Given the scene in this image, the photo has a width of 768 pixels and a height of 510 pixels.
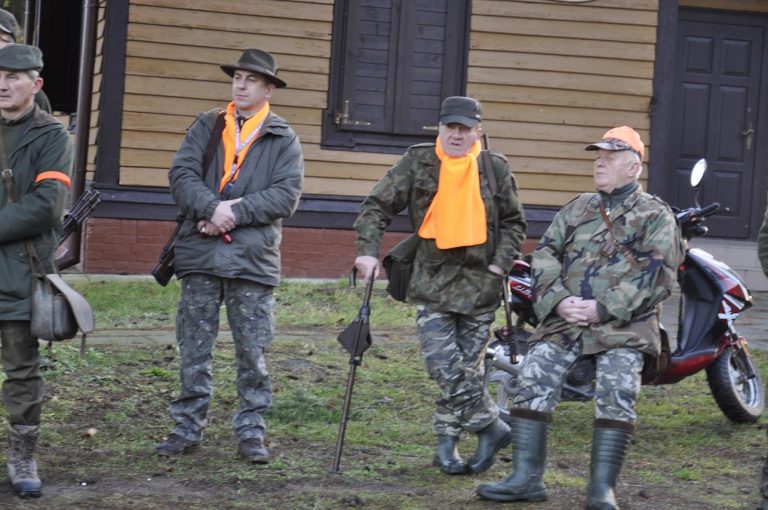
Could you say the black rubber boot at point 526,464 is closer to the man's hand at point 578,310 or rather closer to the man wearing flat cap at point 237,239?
the man's hand at point 578,310

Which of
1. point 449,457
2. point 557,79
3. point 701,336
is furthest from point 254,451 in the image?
point 557,79

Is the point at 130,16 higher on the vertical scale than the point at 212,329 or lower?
higher

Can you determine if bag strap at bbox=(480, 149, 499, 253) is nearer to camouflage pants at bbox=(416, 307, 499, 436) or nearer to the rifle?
camouflage pants at bbox=(416, 307, 499, 436)

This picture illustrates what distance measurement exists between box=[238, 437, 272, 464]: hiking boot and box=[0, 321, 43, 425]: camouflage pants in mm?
1079

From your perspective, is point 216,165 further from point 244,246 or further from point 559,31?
point 559,31

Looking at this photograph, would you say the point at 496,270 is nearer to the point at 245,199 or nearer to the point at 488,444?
the point at 488,444

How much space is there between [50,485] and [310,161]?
7623 mm

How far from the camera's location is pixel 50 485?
227 inches

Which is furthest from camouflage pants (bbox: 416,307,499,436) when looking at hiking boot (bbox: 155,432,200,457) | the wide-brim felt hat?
the wide-brim felt hat

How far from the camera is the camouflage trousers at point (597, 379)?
5.62m

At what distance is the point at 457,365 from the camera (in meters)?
6.20

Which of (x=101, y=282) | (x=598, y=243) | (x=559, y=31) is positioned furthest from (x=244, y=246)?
(x=559, y=31)

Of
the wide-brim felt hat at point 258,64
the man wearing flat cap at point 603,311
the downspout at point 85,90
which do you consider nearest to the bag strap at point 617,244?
the man wearing flat cap at point 603,311

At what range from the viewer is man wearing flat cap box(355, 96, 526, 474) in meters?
6.20
